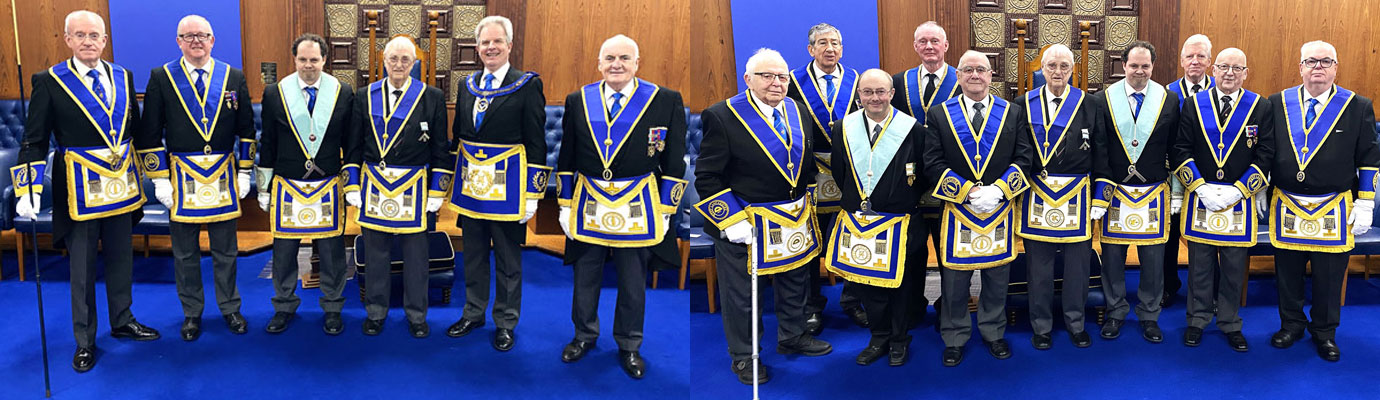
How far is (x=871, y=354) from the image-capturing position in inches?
152

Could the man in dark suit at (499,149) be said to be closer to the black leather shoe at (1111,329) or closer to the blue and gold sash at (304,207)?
the blue and gold sash at (304,207)

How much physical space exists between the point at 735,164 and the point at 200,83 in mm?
1903

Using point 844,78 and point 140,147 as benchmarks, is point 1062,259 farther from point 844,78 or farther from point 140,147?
point 140,147

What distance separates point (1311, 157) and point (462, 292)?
133 inches

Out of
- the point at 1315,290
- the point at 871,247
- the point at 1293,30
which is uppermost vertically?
the point at 1293,30

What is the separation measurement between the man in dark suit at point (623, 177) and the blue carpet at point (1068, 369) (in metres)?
0.43

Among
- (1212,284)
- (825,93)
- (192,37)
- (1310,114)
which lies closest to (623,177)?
(825,93)

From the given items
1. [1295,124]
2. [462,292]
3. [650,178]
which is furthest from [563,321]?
[1295,124]

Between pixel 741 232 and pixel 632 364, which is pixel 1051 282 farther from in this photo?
pixel 632 364

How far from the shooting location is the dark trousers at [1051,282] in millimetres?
4004

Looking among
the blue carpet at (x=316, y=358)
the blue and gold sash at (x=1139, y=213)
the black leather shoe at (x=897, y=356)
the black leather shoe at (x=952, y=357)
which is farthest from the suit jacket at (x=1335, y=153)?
the blue carpet at (x=316, y=358)

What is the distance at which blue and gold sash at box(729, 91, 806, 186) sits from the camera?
136 inches

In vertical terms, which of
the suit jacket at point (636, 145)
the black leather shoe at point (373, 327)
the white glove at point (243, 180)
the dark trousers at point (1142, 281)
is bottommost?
the black leather shoe at point (373, 327)

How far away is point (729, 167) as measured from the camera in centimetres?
352
